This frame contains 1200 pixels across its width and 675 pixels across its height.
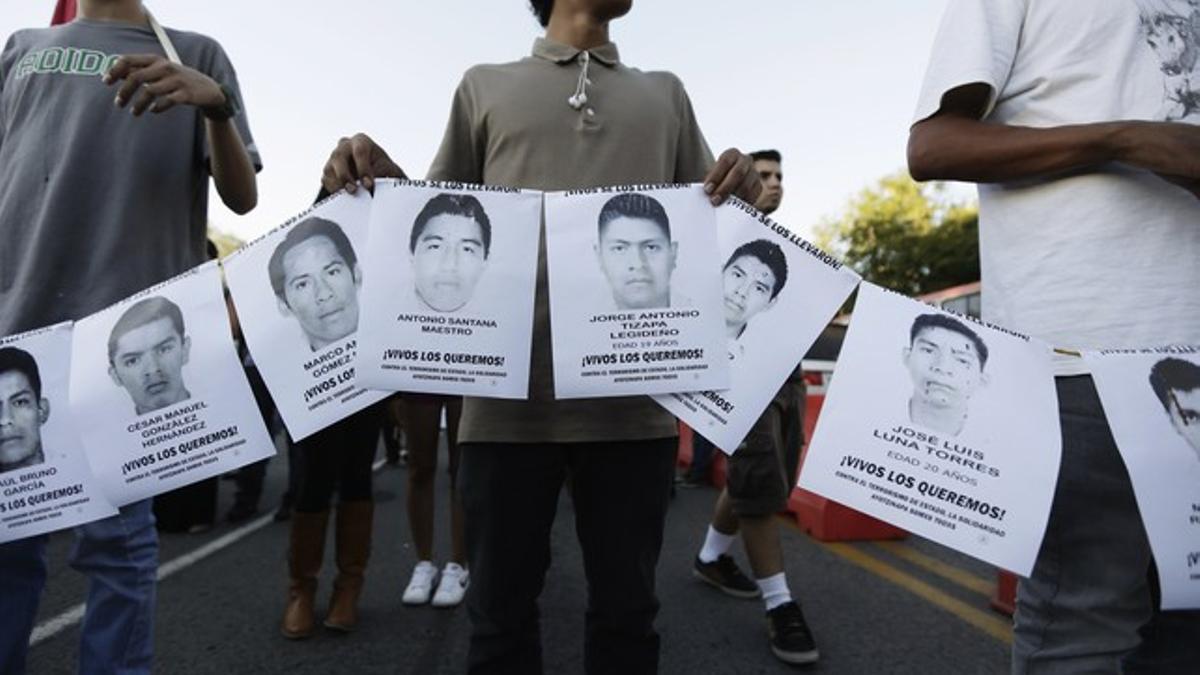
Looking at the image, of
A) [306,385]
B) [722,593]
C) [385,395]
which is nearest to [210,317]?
[306,385]

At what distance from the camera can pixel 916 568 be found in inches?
161

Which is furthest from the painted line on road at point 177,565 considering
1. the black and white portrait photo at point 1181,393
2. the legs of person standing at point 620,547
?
the black and white portrait photo at point 1181,393

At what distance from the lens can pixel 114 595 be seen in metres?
1.67

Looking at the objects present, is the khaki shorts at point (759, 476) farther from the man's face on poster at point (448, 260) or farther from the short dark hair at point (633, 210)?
the man's face on poster at point (448, 260)

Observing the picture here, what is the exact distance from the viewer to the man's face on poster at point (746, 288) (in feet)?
4.39

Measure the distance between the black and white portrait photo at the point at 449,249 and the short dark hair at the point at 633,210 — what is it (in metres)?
0.21

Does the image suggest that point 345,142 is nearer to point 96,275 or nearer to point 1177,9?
point 96,275

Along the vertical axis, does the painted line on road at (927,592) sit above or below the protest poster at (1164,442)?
below

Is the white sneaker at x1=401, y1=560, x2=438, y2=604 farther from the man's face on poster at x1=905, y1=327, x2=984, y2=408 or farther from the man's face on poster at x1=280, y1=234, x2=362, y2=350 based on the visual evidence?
the man's face on poster at x1=905, y1=327, x2=984, y2=408

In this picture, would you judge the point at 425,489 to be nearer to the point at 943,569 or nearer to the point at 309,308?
the point at 309,308

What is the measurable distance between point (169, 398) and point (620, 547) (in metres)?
0.93

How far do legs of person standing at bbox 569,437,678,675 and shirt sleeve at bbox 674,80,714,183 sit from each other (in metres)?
0.66

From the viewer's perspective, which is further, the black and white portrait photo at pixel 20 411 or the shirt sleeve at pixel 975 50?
the black and white portrait photo at pixel 20 411

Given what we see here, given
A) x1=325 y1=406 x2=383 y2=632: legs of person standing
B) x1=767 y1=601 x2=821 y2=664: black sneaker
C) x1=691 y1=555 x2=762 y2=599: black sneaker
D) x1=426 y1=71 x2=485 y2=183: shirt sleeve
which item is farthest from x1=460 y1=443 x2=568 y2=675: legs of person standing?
x1=691 y1=555 x2=762 y2=599: black sneaker
